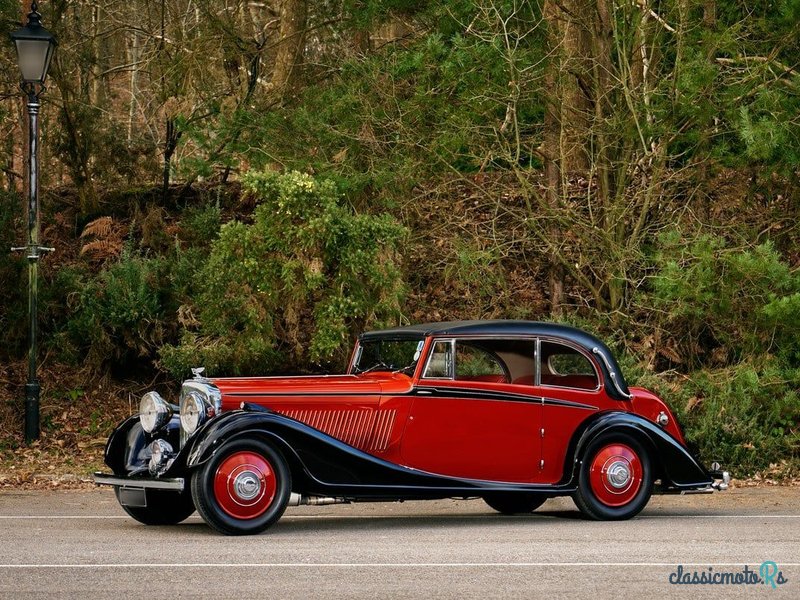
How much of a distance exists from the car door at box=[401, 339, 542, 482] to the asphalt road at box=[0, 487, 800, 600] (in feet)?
1.67

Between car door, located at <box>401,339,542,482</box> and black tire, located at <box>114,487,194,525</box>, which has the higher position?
car door, located at <box>401,339,542,482</box>

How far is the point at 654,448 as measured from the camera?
11.0 meters

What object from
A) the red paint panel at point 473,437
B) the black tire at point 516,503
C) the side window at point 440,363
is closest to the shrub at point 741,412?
the black tire at point 516,503

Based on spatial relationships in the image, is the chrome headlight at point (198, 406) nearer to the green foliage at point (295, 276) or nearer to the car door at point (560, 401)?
the car door at point (560, 401)

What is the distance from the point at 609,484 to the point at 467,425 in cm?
137

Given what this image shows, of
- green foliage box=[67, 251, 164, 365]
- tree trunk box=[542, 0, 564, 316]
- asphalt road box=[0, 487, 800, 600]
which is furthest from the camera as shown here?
green foliage box=[67, 251, 164, 365]

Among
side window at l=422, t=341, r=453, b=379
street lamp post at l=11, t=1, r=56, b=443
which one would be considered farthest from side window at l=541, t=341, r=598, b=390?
street lamp post at l=11, t=1, r=56, b=443

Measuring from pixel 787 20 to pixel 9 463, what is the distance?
10957 millimetres

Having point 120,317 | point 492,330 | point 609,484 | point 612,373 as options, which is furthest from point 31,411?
point 609,484

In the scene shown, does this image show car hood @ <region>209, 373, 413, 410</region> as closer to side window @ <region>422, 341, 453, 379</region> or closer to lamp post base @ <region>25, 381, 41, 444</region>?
side window @ <region>422, 341, 453, 379</region>

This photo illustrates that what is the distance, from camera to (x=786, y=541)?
9.48 m

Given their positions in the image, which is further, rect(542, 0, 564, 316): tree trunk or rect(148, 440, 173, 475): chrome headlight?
rect(542, 0, 564, 316): tree trunk

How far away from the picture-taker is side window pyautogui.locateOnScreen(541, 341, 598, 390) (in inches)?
441

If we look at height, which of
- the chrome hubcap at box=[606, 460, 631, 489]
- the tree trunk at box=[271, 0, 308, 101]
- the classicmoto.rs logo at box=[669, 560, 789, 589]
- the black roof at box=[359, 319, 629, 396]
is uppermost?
the tree trunk at box=[271, 0, 308, 101]
